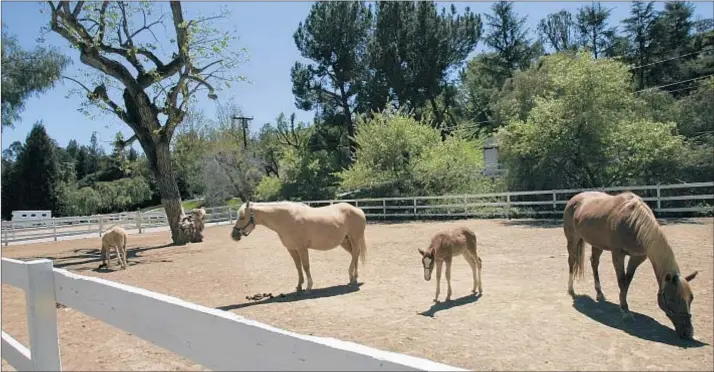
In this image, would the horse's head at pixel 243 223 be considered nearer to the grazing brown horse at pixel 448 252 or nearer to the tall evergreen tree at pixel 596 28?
the grazing brown horse at pixel 448 252

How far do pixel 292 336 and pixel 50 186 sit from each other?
153 ft

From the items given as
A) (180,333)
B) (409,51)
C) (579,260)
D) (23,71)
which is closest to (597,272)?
(579,260)

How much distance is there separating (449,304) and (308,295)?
2.30 m

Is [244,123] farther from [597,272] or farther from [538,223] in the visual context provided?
[597,272]

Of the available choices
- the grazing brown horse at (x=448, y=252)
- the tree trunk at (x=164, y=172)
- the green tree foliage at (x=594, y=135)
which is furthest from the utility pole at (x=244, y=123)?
the grazing brown horse at (x=448, y=252)

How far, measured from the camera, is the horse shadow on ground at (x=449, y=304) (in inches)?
235

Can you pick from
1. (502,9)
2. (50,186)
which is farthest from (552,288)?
(50,186)

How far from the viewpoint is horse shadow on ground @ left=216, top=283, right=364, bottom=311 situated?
699 centimetres

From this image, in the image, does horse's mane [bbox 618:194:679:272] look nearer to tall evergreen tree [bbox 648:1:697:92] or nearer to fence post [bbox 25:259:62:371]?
fence post [bbox 25:259:62:371]

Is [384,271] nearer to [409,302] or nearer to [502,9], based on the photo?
[409,302]

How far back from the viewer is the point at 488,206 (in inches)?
811

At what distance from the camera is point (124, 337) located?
204 inches

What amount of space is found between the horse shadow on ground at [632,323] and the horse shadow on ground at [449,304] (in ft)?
4.35

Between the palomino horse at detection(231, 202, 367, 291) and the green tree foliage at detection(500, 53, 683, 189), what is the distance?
491 inches
